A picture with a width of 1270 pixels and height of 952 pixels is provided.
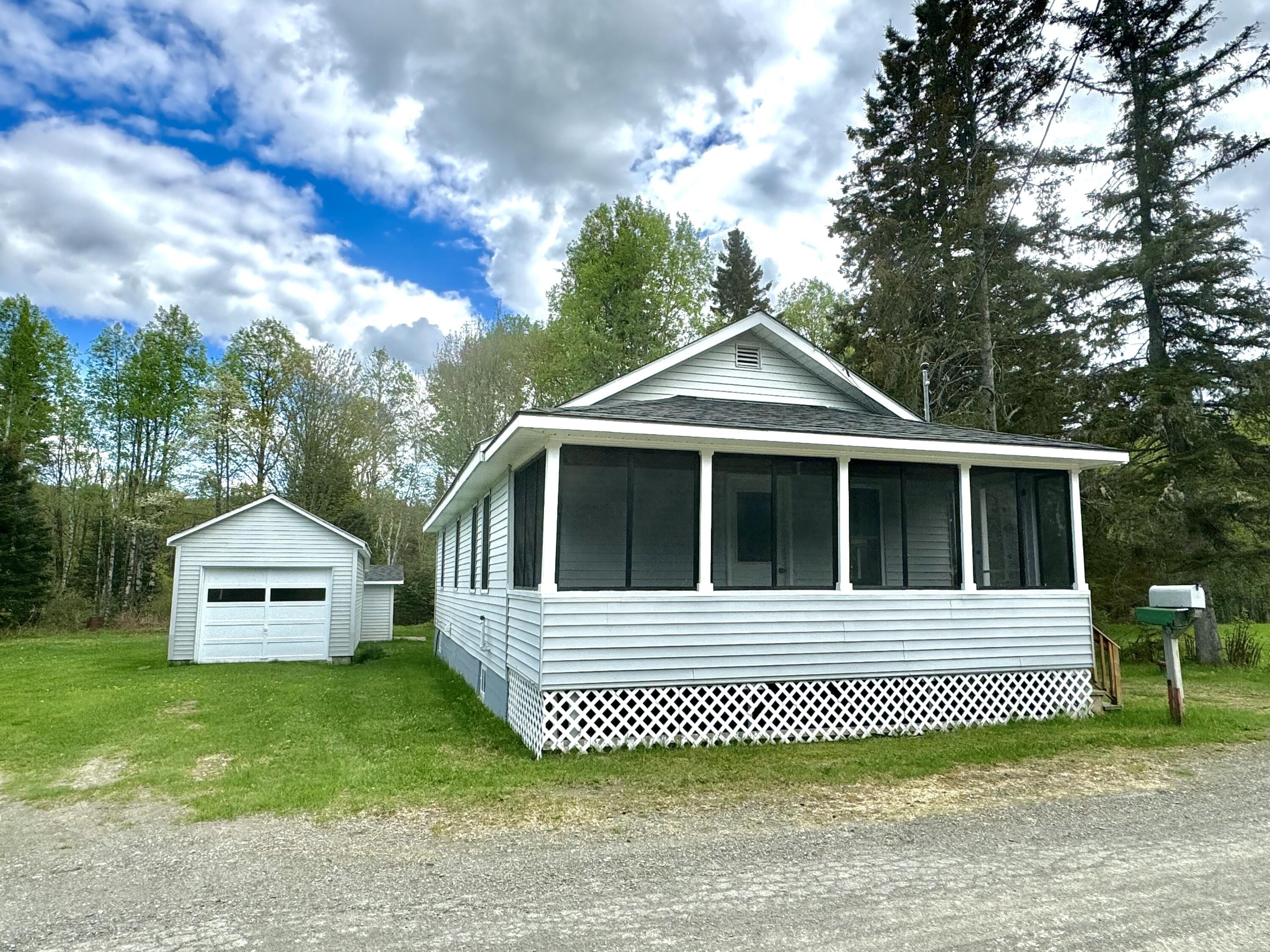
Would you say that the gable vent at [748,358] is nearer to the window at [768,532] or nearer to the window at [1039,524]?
the window at [768,532]

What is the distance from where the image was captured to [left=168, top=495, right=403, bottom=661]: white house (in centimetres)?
1628

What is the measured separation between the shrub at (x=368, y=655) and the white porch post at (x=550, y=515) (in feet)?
38.7

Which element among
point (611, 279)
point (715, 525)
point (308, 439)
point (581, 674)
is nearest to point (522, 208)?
point (611, 279)

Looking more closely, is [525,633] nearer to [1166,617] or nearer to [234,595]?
[1166,617]

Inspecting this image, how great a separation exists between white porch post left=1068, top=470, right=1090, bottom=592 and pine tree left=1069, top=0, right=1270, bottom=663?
6112 millimetres

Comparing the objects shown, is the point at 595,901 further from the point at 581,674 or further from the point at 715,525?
the point at 715,525

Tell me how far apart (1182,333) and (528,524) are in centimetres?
1474

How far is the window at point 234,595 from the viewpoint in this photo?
1648 cm

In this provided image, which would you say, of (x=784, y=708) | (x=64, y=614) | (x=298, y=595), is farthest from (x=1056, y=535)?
(x=64, y=614)

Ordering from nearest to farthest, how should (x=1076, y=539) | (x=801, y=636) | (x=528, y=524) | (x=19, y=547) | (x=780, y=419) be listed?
(x=801, y=636) → (x=528, y=524) → (x=780, y=419) → (x=1076, y=539) → (x=19, y=547)

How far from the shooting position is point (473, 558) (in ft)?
43.3

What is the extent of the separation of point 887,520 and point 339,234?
15.9 metres

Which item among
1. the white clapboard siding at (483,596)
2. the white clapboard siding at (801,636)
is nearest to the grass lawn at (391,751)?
the white clapboard siding at (801,636)

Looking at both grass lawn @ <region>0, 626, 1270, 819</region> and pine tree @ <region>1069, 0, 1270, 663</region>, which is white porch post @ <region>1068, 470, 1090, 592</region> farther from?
pine tree @ <region>1069, 0, 1270, 663</region>
